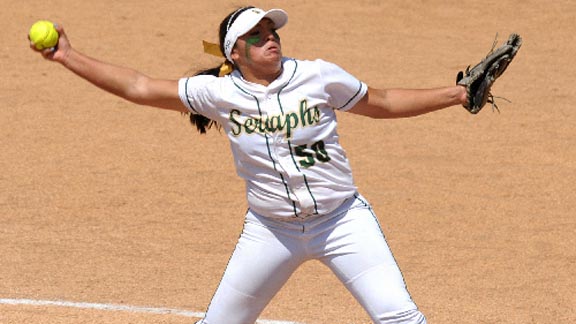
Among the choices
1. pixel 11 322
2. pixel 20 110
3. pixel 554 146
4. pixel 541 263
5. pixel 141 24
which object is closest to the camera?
pixel 11 322

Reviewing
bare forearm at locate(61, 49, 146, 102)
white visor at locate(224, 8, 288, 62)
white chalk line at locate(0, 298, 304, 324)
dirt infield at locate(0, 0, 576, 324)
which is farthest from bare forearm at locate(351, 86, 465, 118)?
white chalk line at locate(0, 298, 304, 324)

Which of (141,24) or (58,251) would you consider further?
(141,24)

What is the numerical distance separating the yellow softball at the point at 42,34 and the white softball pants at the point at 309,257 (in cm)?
134

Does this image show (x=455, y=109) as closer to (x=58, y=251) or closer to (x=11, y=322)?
(x=58, y=251)

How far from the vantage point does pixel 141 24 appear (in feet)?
54.2

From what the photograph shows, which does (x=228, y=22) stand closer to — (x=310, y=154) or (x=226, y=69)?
(x=226, y=69)

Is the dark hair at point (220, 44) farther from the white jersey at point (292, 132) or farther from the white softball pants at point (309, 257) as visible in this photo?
the white softball pants at point (309, 257)

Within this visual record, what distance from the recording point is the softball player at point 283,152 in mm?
5902

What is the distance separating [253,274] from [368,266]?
0.57 m

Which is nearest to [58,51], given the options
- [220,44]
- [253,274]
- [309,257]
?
[220,44]

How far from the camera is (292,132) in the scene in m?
5.89

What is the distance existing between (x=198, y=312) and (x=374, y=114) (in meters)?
2.74

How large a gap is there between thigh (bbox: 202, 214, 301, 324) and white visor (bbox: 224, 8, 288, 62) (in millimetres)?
931

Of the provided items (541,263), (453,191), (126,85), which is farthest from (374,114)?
(453,191)
